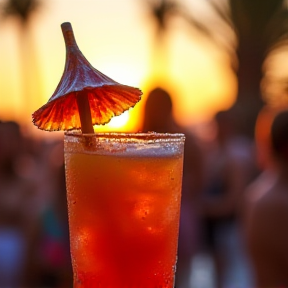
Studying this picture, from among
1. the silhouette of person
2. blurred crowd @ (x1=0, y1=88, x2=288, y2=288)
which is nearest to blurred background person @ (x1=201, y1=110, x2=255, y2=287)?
blurred crowd @ (x1=0, y1=88, x2=288, y2=288)

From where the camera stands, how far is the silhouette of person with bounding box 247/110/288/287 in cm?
325

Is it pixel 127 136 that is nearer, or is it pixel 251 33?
pixel 127 136

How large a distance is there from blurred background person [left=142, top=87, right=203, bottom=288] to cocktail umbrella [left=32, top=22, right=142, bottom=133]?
225 cm

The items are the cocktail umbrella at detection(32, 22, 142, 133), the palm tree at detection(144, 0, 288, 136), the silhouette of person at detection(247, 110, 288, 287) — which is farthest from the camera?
the palm tree at detection(144, 0, 288, 136)

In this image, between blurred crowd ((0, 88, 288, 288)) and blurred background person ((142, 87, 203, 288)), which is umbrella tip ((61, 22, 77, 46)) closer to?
blurred crowd ((0, 88, 288, 288))

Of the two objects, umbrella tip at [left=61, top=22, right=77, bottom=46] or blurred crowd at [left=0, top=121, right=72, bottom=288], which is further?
blurred crowd at [left=0, top=121, right=72, bottom=288]

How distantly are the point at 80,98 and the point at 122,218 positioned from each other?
327 millimetres

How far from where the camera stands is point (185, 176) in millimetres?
4121

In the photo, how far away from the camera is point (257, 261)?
342 centimetres

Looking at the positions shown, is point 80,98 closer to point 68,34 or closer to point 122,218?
point 68,34

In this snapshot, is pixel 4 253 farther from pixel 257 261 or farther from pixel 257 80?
pixel 257 80

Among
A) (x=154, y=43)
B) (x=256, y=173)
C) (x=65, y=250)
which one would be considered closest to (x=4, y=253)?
(x=65, y=250)

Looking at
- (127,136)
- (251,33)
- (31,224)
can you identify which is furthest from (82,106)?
(251,33)

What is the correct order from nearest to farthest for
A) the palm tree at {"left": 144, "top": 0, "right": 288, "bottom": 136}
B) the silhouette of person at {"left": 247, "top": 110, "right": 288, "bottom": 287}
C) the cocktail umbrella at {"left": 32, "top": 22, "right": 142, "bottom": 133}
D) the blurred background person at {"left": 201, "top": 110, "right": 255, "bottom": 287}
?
the cocktail umbrella at {"left": 32, "top": 22, "right": 142, "bottom": 133}
the silhouette of person at {"left": 247, "top": 110, "right": 288, "bottom": 287}
the blurred background person at {"left": 201, "top": 110, "right": 255, "bottom": 287}
the palm tree at {"left": 144, "top": 0, "right": 288, "bottom": 136}
